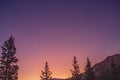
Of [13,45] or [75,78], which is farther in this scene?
[75,78]

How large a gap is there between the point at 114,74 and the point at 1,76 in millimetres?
33392

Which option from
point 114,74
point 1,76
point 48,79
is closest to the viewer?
point 1,76

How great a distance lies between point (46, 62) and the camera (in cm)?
6562

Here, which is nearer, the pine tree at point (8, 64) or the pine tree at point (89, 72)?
the pine tree at point (8, 64)

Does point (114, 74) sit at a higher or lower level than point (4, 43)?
lower

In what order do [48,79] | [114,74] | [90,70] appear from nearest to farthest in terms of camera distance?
1. [114,74]
2. [90,70]
3. [48,79]

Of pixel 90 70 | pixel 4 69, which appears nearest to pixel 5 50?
pixel 4 69

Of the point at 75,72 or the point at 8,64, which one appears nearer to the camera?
the point at 8,64

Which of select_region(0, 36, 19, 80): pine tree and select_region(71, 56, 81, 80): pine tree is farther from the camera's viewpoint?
select_region(71, 56, 81, 80): pine tree

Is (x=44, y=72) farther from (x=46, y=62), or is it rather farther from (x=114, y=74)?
(x=114, y=74)

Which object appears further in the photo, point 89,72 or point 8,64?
point 89,72

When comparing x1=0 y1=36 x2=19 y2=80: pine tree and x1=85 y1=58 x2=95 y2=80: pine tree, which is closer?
x1=0 y1=36 x2=19 y2=80: pine tree

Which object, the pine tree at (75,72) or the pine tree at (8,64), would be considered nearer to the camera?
the pine tree at (8,64)

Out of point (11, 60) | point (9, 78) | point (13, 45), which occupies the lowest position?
point (9, 78)
